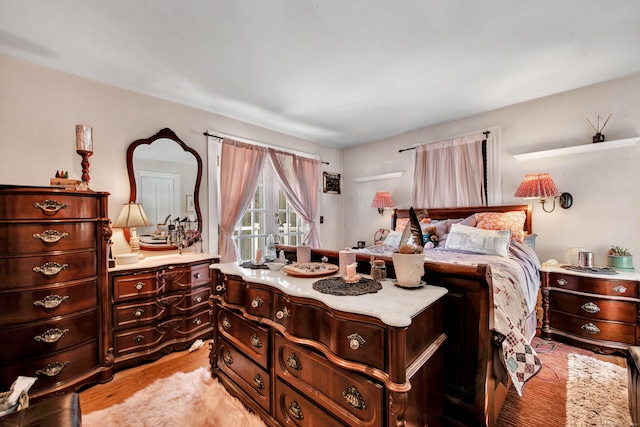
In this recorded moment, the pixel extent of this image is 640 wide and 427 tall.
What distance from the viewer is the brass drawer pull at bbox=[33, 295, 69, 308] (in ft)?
5.83

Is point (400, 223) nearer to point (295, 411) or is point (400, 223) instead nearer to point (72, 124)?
point (295, 411)

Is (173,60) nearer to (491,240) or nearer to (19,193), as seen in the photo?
(19,193)

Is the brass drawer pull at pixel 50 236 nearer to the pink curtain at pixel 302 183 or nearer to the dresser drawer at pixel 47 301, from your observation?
the dresser drawer at pixel 47 301

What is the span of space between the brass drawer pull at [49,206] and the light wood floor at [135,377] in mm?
1332

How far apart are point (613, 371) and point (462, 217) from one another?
A: 1886mm

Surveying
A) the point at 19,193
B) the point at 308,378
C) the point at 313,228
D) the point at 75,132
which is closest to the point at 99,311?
the point at 19,193

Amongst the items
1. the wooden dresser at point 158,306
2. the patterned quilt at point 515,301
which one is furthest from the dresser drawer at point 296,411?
the wooden dresser at point 158,306

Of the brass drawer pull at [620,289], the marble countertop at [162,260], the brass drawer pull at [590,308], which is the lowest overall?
the brass drawer pull at [590,308]

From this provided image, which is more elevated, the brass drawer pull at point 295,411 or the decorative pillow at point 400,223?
the decorative pillow at point 400,223

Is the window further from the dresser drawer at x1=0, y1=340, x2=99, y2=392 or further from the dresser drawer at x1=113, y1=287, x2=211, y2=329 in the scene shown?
the dresser drawer at x1=0, y1=340, x2=99, y2=392

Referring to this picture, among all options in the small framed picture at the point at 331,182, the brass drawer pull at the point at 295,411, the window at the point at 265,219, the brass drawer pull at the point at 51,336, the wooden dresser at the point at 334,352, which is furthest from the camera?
the small framed picture at the point at 331,182

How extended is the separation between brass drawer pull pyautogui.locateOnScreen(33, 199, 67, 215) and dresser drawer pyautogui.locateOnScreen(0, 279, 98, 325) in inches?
20.6

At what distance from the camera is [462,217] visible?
11.3ft

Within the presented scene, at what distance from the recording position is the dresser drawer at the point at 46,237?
1687 mm
